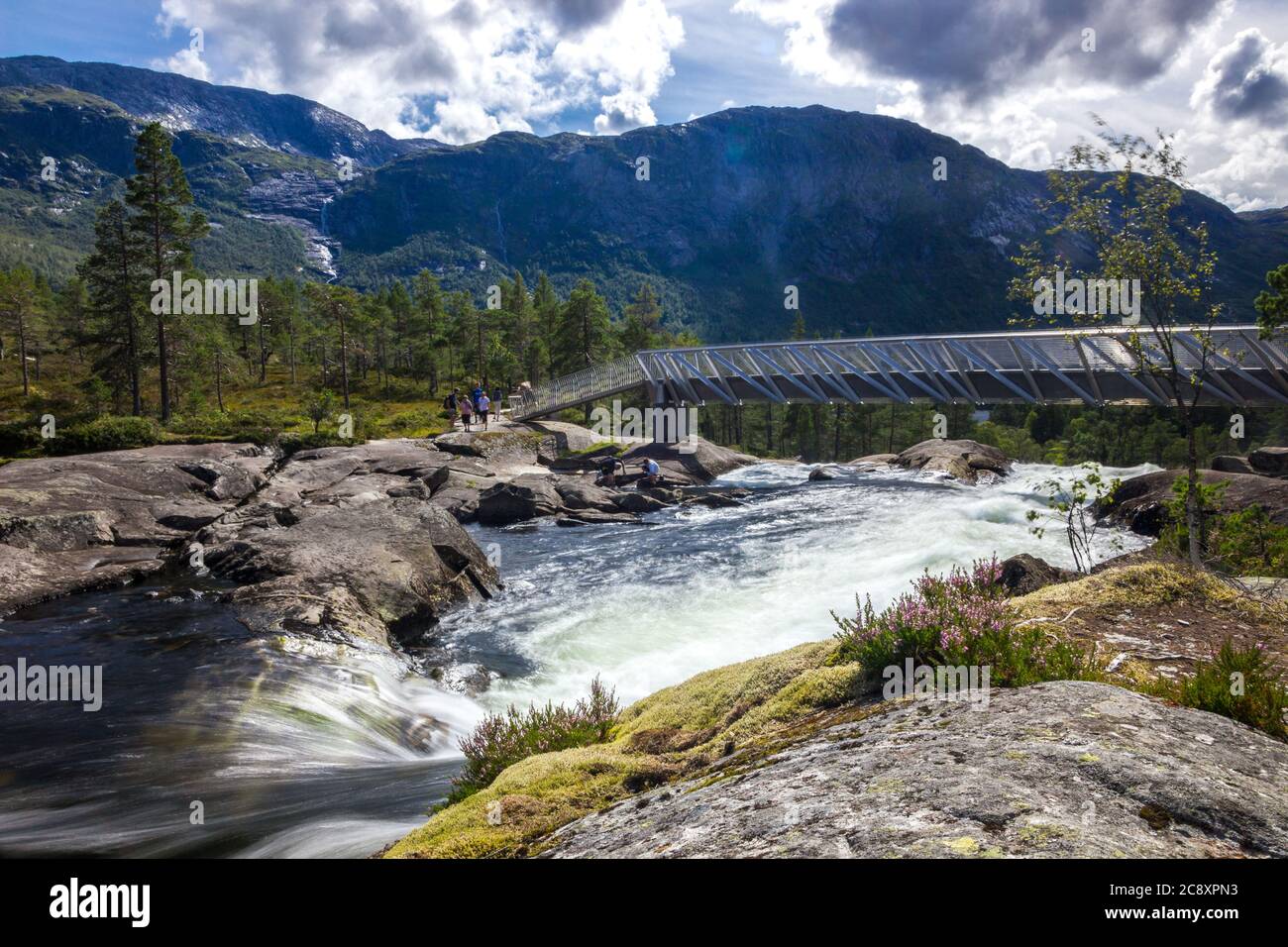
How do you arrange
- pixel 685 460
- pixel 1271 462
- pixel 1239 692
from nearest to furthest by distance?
1. pixel 1239 692
2. pixel 1271 462
3. pixel 685 460

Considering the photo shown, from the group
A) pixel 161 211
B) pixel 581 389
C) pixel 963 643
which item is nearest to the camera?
pixel 963 643

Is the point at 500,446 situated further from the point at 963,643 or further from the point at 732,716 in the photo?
the point at 963,643

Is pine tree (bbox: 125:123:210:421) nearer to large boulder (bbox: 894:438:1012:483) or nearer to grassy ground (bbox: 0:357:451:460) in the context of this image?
grassy ground (bbox: 0:357:451:460)

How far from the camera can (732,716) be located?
6.70 m

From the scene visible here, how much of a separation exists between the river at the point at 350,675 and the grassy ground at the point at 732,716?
71.8 inches

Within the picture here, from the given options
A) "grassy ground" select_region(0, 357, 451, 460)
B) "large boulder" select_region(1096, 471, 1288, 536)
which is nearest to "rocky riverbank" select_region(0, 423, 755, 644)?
"grassy ground" select_region(0, 357, 451, 460)

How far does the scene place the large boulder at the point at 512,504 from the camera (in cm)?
3266

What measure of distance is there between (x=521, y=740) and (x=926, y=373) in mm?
43486

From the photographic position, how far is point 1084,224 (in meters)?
10.7

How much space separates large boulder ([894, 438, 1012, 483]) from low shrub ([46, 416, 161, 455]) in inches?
1793

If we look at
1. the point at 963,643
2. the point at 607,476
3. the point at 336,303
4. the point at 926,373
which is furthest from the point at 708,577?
the point at 336,303
